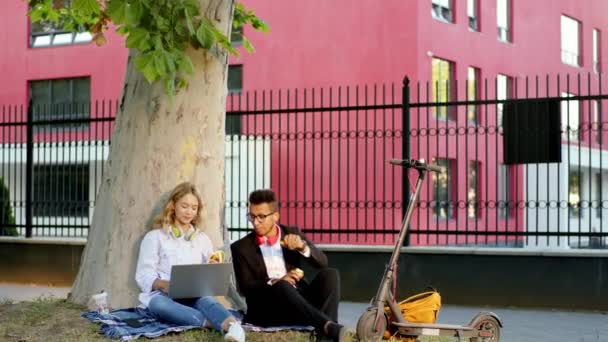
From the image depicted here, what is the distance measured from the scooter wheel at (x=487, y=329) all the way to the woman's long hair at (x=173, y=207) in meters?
2.19

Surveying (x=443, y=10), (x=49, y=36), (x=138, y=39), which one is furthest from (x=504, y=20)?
(x=138, y=39)

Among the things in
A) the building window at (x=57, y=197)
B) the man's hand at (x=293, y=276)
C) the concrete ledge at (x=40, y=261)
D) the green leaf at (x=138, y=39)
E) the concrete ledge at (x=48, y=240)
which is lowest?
the concrete ledge at (x=40, y=261)

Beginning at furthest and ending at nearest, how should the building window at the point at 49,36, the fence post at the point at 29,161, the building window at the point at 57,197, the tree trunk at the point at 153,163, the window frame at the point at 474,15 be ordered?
the building window at the point at 49,36 → the window frame at the point at 474,15 → the building window at the point at 57,197 → the fence post at the point at 29,161 → the tree trunk at the point at 153,163

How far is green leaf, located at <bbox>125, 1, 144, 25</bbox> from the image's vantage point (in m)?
7.21

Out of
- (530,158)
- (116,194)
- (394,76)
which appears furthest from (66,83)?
(116,194)

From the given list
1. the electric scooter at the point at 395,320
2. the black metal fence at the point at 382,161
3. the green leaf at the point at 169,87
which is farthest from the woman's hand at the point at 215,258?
the black metal fence at the point at 382,161

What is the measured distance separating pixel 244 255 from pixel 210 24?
70.9 inches

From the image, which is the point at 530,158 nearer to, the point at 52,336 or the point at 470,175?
the point at 52,336

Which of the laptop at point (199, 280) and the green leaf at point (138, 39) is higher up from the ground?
the green leaf at point (138, 39)

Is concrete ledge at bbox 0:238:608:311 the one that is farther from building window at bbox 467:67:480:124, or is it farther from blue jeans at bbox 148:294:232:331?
building window at bbox 467:67:480:124

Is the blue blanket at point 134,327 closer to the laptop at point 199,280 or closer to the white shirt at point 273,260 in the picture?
the laptop at point 199,280

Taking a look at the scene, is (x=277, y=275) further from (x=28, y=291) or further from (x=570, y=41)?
(x=570, y=41)

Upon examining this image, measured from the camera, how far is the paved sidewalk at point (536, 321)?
932cm

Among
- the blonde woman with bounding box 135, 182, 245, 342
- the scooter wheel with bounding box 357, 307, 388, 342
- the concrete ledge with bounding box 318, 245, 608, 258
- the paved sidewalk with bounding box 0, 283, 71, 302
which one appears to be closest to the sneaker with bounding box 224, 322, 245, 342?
the blonde woman with bounding box 135, 182, 245, 342
